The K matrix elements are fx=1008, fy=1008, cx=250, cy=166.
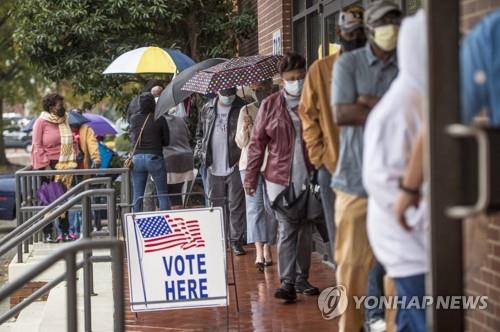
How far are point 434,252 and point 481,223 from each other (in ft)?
1.65

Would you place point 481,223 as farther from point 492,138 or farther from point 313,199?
point 313,199

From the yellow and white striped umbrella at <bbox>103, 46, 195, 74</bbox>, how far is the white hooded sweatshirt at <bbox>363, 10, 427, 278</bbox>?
30.5 ft

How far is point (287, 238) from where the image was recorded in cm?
791

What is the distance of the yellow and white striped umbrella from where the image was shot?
13.2m

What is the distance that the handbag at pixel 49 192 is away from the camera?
11398mm

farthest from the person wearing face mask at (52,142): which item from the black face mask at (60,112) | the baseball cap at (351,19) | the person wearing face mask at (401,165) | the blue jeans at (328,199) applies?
the person wearing face mask at (401,165)

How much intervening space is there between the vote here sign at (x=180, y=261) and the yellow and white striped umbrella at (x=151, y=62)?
604 cm

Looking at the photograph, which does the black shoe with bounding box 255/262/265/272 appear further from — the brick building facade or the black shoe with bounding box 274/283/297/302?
the black shoe with bounding box 274/283/297/302

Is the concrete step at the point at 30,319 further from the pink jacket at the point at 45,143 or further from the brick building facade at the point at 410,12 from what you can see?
the brick building facade at the point at 410,12

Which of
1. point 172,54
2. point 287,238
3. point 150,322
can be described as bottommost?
point 150,322

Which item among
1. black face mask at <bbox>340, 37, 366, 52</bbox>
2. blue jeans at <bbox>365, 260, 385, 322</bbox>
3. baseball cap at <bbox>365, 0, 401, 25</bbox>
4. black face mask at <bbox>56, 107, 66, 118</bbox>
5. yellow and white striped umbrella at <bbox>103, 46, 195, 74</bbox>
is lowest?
blue jeans at <bbox>365, 260, 385, 322</bbox>

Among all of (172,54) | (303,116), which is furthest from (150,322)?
(172,54)

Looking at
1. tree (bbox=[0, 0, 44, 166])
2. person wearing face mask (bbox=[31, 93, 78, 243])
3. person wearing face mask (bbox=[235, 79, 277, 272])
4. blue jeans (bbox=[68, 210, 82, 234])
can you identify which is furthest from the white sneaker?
tree (bbox=[0, 0, 44, 166])

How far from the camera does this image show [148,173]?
11852 millimetres
